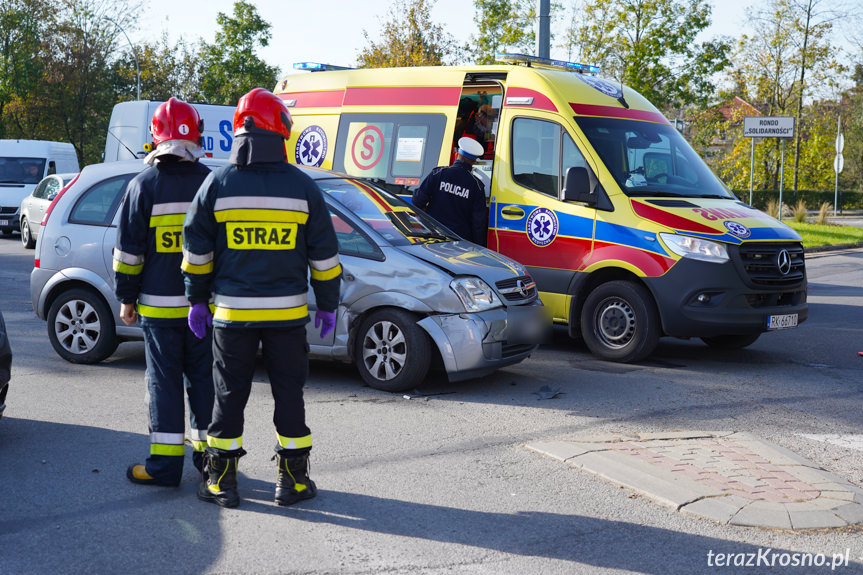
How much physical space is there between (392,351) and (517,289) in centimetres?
113

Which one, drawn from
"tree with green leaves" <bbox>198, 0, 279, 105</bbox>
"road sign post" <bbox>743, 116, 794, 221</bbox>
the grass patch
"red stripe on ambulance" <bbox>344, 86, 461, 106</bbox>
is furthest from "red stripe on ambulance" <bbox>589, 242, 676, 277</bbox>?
"tree with green leaves" <bbox>198, 0, 279, 105</bbox>

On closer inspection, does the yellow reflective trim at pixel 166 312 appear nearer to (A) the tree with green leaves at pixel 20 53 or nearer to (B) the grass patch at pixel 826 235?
(B) the grass patch at pixel 826 235

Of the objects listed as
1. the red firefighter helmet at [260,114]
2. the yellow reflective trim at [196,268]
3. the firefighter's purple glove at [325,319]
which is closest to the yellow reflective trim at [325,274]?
the firefighter's purple glove at [325,319]

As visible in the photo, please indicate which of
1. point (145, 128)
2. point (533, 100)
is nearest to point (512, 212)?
point (533, 100)

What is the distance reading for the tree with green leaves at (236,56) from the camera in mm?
41781

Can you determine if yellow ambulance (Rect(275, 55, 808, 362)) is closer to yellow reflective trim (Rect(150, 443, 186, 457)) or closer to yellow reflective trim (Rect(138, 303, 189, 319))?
yellow reflective trim (Rect(138, 303, 189, 319))

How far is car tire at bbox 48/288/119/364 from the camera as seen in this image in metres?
7.68

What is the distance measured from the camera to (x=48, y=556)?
150 inches

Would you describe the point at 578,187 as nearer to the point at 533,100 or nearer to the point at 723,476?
the point at 533,100

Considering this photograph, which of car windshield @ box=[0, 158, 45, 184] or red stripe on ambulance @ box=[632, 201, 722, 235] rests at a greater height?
car windshield @ box=[0, 158, 45, 184]

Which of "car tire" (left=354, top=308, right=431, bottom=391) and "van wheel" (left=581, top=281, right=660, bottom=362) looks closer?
"car tire" (left=354, top=308, right=431, bottom=391)

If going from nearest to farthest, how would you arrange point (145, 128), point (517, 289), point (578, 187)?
point (517, 289) < point (578, 187) < point (145, 128)

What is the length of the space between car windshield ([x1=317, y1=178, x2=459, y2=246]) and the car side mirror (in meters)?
1.20

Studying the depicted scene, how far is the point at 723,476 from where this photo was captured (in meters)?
4.95
